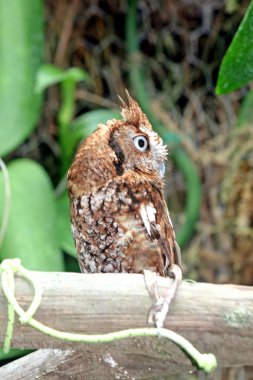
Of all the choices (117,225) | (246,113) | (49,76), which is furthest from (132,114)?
(246,113)

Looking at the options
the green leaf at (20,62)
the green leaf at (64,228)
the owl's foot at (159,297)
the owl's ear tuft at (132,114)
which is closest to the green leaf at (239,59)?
the owl's ear tuft at (132,114)

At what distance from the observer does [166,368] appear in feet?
2.74

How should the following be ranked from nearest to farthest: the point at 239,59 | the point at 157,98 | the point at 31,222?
the point at 239,59 < the point at 31,222 < the point at 157,98

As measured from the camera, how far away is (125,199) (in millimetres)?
1148

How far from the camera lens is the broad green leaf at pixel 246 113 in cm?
213

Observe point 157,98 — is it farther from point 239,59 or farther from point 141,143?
point 239,59

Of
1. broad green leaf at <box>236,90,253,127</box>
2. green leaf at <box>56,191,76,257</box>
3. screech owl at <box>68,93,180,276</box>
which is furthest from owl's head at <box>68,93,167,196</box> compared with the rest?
broad green leaf at <box>236,90,253,127</box>

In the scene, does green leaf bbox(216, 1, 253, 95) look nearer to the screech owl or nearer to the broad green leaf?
the screech owl

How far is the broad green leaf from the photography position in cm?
213

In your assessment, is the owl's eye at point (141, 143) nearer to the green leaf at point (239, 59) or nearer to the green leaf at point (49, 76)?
the green leaf at point (239, 59)

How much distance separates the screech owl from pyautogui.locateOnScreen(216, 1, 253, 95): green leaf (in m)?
0.16

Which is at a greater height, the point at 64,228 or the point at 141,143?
the point at 141,143

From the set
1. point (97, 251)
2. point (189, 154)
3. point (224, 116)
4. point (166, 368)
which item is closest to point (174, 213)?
point (189, 154)

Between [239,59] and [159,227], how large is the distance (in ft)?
0.90
